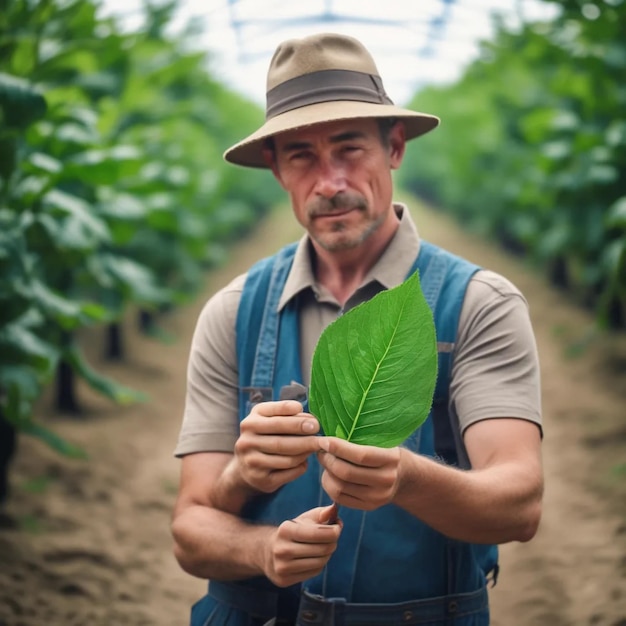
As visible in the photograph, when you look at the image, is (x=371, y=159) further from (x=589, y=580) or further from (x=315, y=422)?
(x=589, y=580)

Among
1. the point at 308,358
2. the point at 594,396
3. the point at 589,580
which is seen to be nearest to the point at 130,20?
the point at 594,396

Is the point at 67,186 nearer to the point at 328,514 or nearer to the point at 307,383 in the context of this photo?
the point at 307,383

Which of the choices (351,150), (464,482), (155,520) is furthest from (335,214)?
(155,520)

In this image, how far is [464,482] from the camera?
166 cm

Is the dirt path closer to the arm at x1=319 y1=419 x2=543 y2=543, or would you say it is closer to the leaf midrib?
the arm at x1=319 y1=419 x2=543 y2=543

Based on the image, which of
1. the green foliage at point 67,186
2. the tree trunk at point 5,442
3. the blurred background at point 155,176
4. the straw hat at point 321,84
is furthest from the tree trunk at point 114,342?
the straw hat at point 321,84

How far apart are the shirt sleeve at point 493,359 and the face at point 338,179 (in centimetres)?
29

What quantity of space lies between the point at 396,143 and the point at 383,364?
98 cm

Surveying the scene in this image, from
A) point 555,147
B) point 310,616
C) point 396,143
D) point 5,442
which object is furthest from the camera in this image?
point 555,147

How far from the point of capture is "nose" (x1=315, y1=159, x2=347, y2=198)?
196 centimetres

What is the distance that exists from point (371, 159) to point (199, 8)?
1820 cm

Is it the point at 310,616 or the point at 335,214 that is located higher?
the point at 335,214

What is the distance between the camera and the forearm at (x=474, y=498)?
1.58 metres

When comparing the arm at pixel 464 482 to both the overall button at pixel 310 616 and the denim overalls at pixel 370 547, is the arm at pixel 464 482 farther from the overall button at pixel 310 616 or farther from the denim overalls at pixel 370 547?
the overall button at pixel 310 616
